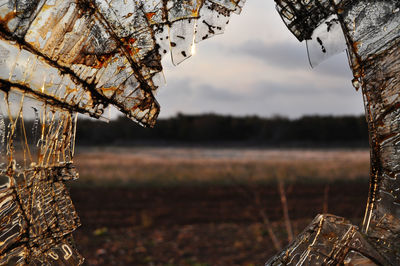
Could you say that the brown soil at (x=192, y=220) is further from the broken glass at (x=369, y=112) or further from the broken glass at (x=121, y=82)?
the broken glass at (x=369, y=112)

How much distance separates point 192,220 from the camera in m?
10.2

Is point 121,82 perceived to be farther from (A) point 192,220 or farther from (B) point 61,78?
(A) point 192,220

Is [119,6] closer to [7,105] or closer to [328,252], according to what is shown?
[7,105]

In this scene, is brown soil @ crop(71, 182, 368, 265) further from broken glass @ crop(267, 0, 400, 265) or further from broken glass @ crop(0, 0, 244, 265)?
broken glass @ crop(267, 0, 400, 265)

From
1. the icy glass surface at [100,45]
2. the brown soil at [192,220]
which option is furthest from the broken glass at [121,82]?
the brown soil at [192,220]

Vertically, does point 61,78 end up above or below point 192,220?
above

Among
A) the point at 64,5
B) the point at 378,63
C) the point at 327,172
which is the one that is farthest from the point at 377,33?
the point at 327,172

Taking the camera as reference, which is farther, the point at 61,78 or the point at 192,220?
the point at 192,220

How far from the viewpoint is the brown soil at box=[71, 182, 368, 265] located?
7.04m

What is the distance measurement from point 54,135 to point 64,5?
321mm

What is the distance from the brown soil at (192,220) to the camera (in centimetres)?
704

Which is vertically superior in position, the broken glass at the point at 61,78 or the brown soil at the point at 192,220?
the broken glass at the point at 61,78

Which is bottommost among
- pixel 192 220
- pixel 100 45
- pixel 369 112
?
pixel 192 220

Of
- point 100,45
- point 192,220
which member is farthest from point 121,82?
point 192,220
